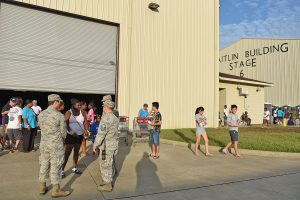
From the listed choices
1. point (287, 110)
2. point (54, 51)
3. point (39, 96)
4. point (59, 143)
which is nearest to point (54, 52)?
point (54, 51)

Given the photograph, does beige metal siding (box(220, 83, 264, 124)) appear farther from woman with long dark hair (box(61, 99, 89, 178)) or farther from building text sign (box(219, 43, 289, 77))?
woman with long dark hair (box(61, 99, 89, 178))

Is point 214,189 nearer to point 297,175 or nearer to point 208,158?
point 297,175

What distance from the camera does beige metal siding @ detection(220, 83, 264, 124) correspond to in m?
22.9

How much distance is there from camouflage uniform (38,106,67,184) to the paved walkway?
472 mm

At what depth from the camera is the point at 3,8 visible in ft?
37.9

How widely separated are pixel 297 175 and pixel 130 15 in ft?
38.1

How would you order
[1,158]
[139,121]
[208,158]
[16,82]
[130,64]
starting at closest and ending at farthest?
[1,158]
[208,158]
[139,121]
[16,82]
[130,64]

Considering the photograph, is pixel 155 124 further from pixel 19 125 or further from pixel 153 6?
pixel 153 6

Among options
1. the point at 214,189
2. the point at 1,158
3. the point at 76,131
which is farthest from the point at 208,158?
the point at 1,158

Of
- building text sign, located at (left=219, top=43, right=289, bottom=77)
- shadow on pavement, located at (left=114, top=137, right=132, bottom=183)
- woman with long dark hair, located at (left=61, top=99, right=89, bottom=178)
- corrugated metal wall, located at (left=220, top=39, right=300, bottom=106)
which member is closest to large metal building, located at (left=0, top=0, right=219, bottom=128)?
shadow on pavement, located at (left=114, top=137, right=132, bottom=183)

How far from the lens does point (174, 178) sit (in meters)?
6.33

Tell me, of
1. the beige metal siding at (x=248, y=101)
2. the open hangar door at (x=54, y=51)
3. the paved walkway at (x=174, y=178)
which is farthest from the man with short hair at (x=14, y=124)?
the beige metal siding at (x=248, y=101)

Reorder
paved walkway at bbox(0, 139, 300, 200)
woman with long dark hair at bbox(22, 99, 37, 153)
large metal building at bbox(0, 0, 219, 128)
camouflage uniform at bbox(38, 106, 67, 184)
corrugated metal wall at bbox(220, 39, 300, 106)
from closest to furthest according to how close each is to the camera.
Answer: camouflage uniform at bbox(38, 106, 67, 184), paved walkway at bbox(0, 139, 300, 200), woman with long dark hair at bbox(22, 99, 37, 153), large metal building at bbox(0, 0, 219, 128), corrugated metal wall at bbox(220, 39, 300, 106)

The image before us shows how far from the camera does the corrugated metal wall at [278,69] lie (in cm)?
3152
